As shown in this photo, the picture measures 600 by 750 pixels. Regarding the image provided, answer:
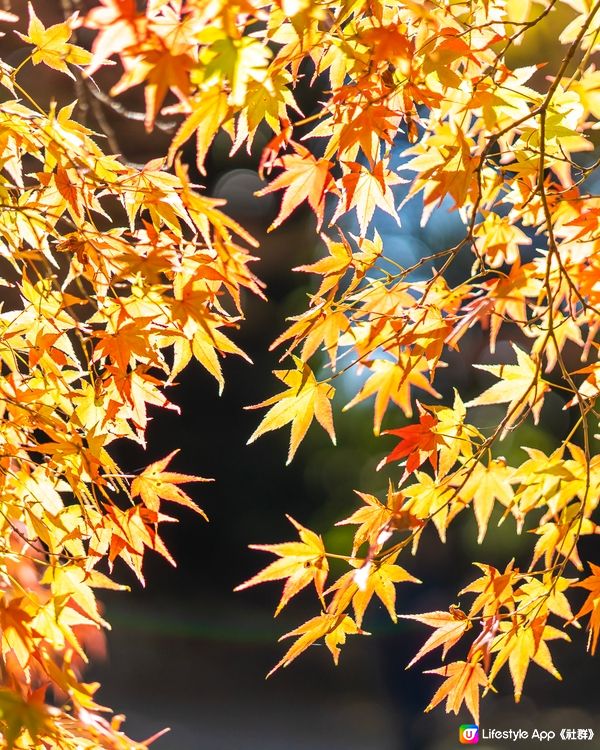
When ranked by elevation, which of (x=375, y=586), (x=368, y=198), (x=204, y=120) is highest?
(x=204, y=120)

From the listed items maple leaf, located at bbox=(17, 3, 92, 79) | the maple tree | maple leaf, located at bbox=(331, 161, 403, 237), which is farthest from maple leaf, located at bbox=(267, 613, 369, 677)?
maple leaf, located at bbox=(17, 3, 92, 79)

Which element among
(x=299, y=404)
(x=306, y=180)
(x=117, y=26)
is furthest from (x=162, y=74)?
(x=299, y=404)

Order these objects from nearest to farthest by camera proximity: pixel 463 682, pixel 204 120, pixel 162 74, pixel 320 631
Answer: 1. pixel 162 74
2. pixel 204 120
3. pixel 320 631
4. pixel 463 682

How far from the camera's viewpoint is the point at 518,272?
3.08 ft

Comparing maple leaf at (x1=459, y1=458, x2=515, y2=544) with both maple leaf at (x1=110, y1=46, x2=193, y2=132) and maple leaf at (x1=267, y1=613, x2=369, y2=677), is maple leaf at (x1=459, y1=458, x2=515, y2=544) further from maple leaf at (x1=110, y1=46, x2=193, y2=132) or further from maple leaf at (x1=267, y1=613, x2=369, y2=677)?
maple leaf at (x1=110, y1=46, x2=193, y2=132)

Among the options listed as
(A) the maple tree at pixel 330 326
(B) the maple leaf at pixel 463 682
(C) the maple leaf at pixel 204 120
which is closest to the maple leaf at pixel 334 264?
(A) the maple tree at pixel 330 326

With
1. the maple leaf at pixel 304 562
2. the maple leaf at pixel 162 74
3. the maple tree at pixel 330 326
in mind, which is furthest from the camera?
the maple leaf at pixel 304 562

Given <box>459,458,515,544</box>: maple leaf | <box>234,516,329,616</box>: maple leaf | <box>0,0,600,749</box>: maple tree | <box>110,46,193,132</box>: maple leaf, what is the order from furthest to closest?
<box>459,458,515,544</box>: maple leaf < <box>234,516,329,616</box>: maple leaf < <box>0,0,600,749</box>: maple tree < <box>110,46,193,132</box>: maple leaf

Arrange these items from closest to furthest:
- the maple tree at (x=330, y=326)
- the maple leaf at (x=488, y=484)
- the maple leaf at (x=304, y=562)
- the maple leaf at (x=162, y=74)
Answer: the maple leaf at (x=162, y=74)
the maple tree at (x=330, y=326)
the maple leaf at (x=304, y=562)
the maple leaf at (x=488, y=484)

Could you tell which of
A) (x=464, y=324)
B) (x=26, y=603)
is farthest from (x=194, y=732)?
(x=464, y=324)

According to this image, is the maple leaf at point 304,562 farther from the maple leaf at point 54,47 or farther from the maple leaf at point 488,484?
the maple leaf at point 54,47

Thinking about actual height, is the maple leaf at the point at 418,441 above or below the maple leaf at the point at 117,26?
below

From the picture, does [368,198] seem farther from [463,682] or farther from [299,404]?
[463,682]

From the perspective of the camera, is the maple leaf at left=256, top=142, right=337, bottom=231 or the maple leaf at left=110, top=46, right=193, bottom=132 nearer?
the maple leaf at left=110, top=46, right=193, bottom=132
